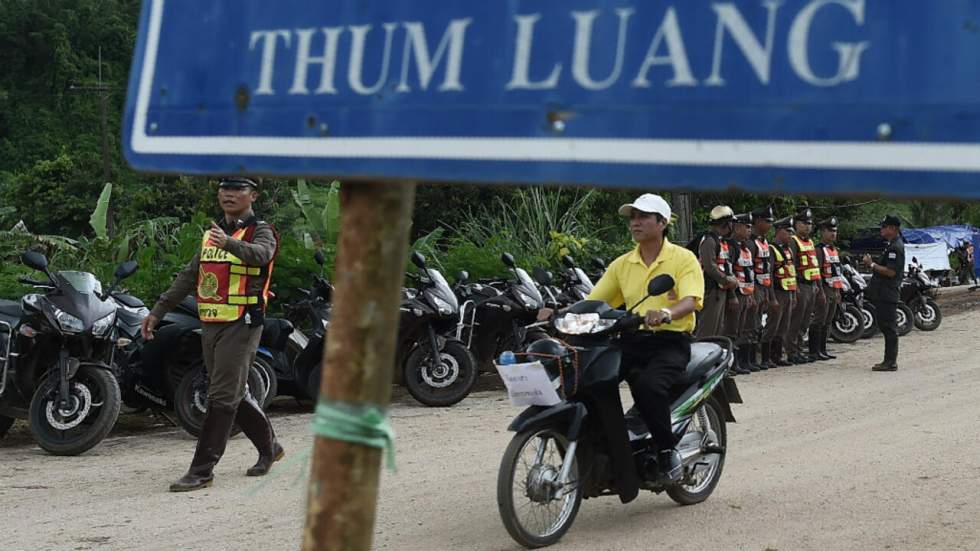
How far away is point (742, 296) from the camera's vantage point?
1321 cm

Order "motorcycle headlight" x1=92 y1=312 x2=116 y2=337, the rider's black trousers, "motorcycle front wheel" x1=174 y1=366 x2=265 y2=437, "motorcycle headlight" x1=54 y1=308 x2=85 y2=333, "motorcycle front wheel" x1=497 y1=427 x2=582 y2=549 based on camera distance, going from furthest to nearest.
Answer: "motorcycle front wheel" x1=174 y1=366 x2=265 y2=437, "motorcycle headlight" x1=92 y1=312 x2=116 y2=337, "motorcycle headlight" x1=54 y1=308 x2=85 y2=333, the rider's black trousers, "motorcycle front wheel" x1=497 y1=427 x2=582 y2=549

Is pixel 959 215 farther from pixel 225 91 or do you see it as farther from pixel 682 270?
pixel 225 91

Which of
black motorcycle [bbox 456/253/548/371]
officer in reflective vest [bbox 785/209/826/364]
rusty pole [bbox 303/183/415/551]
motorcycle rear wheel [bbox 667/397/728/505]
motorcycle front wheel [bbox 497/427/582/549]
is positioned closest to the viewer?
rusty pole [bbox 303/183/415/551]

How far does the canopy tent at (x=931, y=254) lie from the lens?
27.5 metres

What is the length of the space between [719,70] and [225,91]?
0.83 m

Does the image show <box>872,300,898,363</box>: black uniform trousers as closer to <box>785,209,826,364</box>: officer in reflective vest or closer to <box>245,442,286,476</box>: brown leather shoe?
<box>785,209,826,364</box>: officer in reflective vest

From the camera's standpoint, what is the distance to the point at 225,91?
2.02 metres

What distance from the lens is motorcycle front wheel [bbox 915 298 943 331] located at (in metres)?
17.3

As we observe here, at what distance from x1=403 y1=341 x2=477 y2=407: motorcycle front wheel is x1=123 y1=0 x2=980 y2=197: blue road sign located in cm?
817

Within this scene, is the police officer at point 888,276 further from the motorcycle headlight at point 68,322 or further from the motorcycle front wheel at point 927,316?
the motorcycle headlight at point 68,322

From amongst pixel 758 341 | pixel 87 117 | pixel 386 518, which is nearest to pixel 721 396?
pixel 386 518

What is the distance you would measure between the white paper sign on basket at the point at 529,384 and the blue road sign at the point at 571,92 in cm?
363

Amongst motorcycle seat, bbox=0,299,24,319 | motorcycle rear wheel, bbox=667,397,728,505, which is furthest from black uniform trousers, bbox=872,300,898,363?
motorcycle seat, bbox=0,299,24,319

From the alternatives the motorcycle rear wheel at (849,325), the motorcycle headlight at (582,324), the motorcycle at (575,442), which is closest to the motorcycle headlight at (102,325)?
the motorcycle at (575,442)
